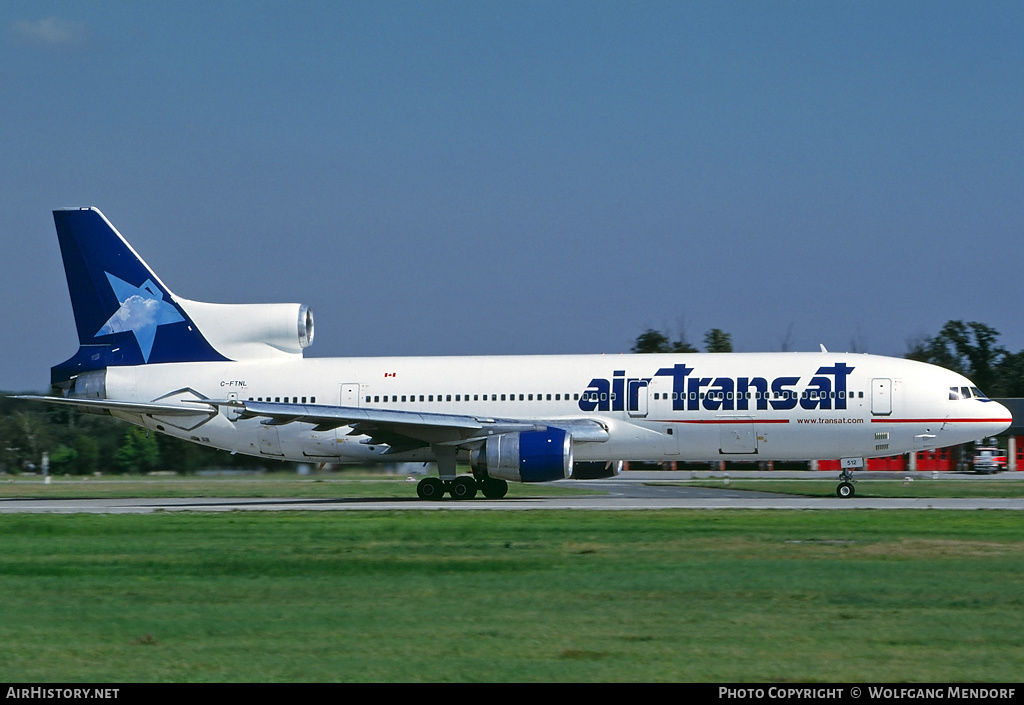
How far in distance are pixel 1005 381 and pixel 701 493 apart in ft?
217

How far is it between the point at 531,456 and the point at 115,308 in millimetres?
13941

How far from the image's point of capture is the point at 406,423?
3073 cm

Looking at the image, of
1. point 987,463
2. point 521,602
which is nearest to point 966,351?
point 987,463

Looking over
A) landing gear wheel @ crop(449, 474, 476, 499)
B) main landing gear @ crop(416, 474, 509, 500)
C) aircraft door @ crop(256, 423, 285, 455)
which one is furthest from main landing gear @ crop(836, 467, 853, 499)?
aircraft door @ crop(256, 423, 285, 455)

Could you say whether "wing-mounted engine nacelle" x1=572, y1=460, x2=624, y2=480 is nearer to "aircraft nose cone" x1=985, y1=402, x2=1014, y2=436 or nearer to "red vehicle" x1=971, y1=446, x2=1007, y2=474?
"aircraft nose cone" x1=985, y1=402, x2=1014, y2=436

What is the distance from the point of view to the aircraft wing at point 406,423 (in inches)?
1210

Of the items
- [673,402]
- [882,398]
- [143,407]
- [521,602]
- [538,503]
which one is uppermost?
[882,398]

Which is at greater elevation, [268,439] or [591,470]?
[268,439]

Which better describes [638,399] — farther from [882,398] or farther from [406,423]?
[882,398]

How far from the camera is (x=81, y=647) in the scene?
10609 millimetres

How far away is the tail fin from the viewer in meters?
35.7

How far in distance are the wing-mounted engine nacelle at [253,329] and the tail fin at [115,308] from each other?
13.7 inches

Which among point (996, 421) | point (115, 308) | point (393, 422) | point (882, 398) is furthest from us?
point (115, 308)

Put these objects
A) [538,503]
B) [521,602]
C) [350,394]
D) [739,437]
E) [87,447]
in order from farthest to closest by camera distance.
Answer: [87,447] → [350,394] → [739,437] → [538,503] → [521,602]
